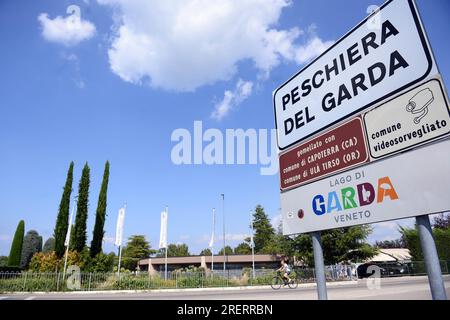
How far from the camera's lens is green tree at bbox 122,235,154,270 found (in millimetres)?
60138

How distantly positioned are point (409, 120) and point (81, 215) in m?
29.3

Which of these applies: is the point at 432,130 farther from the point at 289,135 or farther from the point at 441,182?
the point at 289,135

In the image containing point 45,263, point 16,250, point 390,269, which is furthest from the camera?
point 16,250

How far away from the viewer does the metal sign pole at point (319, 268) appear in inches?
77.2

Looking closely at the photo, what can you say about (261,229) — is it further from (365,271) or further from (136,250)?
(365,271)

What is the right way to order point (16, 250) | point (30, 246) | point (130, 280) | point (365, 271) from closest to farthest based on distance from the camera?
point (130, 280)
point (365, 271)
point (16, 250)
point (30, 246)

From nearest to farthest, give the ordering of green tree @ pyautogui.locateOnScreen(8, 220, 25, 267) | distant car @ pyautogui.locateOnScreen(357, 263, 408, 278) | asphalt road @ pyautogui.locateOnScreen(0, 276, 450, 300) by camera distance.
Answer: asphalt road @ pyautogui.locateOnScreen(0, 276, 450, 300) < distant car @ pyautogui.locateOnScreen(357, 263, 408, 278) < green tree @ pyautogui.locateOnScreen(8, 220, 25, 267)

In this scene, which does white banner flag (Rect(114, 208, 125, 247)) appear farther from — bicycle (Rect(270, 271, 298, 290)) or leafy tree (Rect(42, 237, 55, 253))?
leafy tree (Rect(42, 237, 55, 253))

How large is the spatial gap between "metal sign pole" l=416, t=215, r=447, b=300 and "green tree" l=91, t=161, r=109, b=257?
28539mm

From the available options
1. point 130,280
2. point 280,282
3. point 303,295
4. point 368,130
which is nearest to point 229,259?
point 130,280

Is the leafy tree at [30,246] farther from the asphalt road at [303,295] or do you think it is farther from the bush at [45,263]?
the asphalt road at [303,295]

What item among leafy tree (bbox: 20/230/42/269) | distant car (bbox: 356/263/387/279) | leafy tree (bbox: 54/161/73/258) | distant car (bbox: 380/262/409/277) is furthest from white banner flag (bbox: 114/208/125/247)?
leafy tree (bbox: 20/230/42/269)

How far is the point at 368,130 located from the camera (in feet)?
6.20

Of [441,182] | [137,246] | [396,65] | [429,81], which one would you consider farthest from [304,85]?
[137,246]
